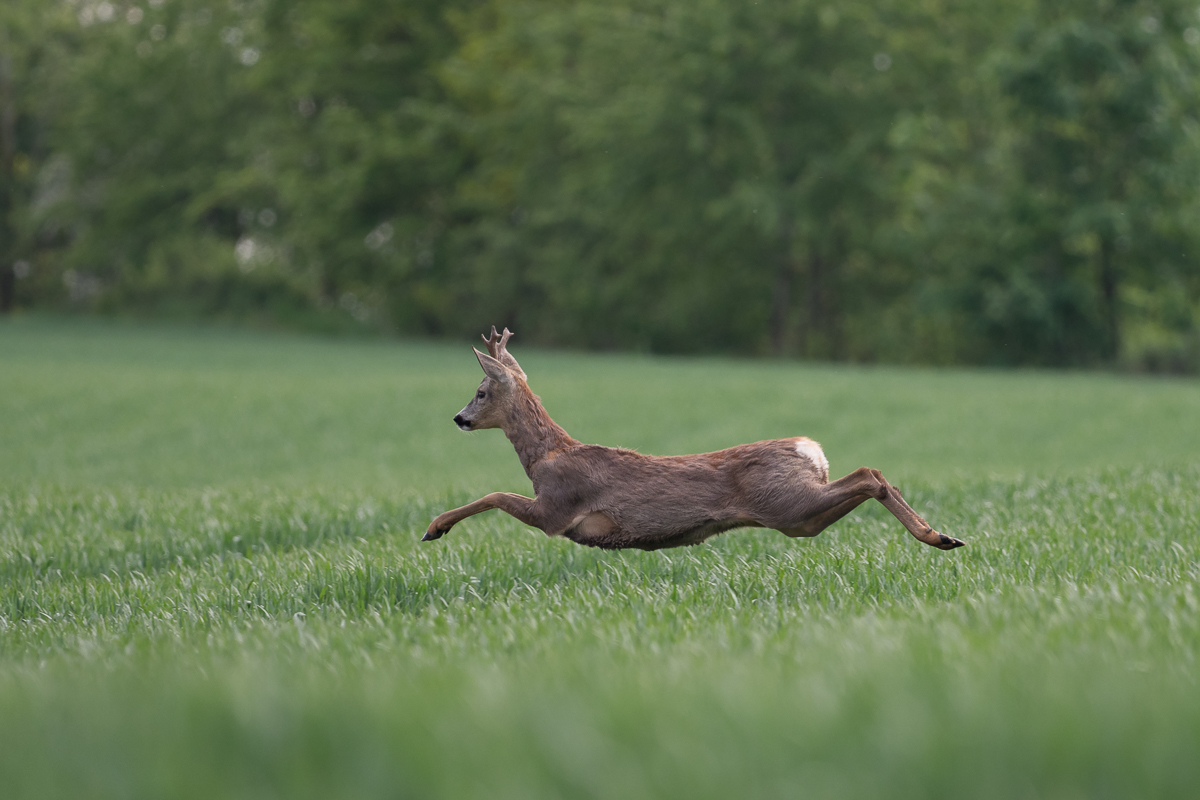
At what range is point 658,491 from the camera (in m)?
4.80

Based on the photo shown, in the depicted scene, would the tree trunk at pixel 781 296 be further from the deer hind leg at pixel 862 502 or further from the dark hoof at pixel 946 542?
the dark hoof at pixel 946 542

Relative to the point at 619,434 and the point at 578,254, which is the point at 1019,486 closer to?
the point at 619,434

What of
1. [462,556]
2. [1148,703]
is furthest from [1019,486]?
[1148,703]

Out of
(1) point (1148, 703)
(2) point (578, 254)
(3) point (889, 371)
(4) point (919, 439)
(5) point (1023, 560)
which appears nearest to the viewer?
(1) point (1148, 703)

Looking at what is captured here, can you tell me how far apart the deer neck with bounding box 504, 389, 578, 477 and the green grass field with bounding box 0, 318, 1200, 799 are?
64cm

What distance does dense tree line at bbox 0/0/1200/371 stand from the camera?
33562 millimetres

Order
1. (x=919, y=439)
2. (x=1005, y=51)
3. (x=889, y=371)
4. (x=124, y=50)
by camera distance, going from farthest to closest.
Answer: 1. (x=124, y=50)
2. (x=1005, y=51)
3. (x=889, y=371)
4. (x=919, y=439)

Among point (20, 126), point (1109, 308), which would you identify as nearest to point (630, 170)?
point (1109, 308)

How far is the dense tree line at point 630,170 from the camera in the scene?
33562mm

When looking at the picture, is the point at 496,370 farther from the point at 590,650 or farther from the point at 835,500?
the point at 590,650

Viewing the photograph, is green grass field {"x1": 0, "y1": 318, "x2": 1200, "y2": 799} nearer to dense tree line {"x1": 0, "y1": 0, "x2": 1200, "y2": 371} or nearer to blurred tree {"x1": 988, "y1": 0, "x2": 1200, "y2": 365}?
blurred tree {"x1": 988, "y1": 0, "x2": 1200, "y2": 365}

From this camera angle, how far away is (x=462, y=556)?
19.8ft

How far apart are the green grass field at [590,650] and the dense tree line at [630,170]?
26556 mm

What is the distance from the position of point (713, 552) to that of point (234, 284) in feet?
165
